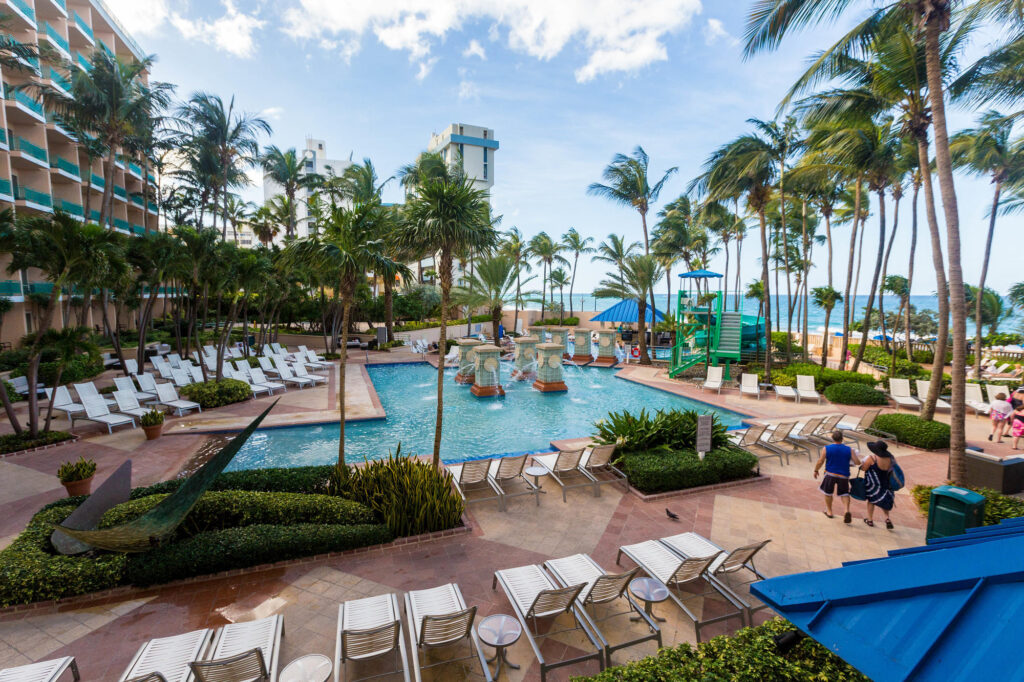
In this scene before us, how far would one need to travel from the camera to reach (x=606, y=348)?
2373cm

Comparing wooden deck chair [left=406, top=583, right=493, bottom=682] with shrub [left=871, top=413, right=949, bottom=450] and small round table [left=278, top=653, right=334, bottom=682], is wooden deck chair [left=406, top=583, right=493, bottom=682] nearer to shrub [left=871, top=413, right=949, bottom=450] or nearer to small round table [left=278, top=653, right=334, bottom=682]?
small round table [left=278, top=653, right=334, bottom=682]

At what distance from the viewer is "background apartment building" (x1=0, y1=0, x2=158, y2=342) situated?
1992 cm

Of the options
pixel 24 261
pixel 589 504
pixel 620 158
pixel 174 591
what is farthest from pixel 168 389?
pixel 620 158

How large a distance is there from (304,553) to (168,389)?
1110 centimetres

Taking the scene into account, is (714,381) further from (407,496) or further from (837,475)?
(407,496)

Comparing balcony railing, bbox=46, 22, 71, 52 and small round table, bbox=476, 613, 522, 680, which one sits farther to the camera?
balcony railing, bbox=46, 22, 71, 52

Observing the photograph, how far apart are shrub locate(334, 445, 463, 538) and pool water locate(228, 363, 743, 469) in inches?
60.9

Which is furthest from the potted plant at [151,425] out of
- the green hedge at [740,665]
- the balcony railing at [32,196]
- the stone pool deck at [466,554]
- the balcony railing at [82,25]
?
the balcony railing at [82,25]

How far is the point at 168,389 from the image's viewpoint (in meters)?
13.7

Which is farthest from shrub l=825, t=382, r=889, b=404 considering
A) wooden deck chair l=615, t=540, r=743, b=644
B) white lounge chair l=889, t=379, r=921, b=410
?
wooden deck chair l=615, t=540, r=743, b=644

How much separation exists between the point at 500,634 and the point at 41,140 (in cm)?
3342

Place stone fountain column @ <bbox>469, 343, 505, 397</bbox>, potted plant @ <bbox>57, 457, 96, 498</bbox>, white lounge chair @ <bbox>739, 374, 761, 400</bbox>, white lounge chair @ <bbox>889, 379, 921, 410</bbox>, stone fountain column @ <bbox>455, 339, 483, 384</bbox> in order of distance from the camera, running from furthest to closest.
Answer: stone fountain column @ <bbox>455, 339, 483, 384</bbox>, stone fountain column @ <bbox>469, 343, 505, 397</bbox>, white lounge chair @ <bbox>739, 374, 761, 400</bbox>, white lounge chair @ <bbox>889, 379, 921, 410</bbox>, potted plant @ <bbox>57, 457, 96, 498</bbox>

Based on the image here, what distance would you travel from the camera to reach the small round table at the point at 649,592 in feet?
15.3

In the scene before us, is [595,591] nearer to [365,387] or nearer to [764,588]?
[764,588]
